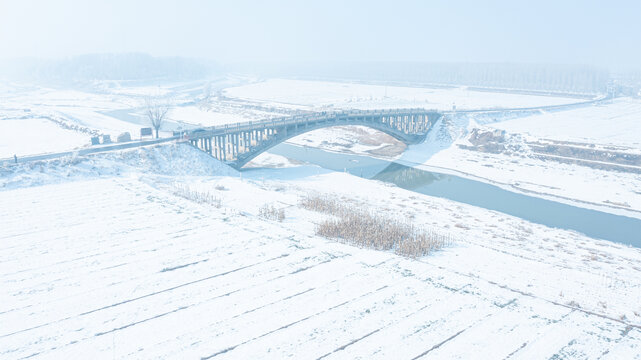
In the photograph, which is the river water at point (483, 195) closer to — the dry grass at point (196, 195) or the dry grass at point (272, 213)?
the dry grass at point (272, 213)

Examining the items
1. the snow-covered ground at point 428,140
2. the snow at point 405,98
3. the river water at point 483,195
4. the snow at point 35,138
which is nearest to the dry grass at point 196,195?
the snow at point 35,138

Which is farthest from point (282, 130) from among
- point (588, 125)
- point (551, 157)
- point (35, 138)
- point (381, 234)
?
point (588, 125)

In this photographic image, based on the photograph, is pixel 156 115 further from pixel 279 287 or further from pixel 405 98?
pixel 405 98

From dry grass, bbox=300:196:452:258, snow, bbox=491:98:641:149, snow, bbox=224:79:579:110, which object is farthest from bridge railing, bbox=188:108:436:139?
snow, bbox=224:79:579:110

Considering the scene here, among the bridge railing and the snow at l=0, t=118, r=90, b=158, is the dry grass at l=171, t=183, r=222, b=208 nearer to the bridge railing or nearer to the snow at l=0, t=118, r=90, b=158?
the bridge railing

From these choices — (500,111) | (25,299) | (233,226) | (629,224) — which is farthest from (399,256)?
(500,111)

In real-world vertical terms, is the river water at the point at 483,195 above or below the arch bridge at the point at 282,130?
below

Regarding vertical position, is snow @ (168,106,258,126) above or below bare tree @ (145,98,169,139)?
below
